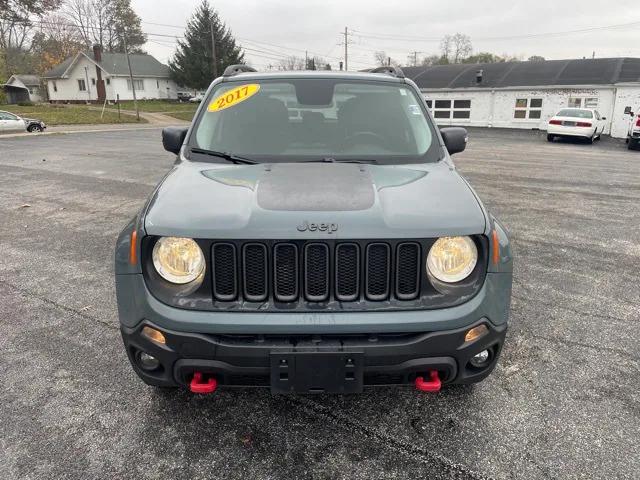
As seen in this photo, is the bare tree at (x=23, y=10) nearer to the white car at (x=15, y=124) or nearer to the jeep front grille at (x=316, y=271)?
the white car at (x=15, y=124)

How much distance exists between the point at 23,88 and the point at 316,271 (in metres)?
65.5

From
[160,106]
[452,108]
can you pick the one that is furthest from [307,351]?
[160,106]

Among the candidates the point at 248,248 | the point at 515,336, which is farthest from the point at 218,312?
the point at 515,336

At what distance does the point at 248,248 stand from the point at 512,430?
5.50 feet

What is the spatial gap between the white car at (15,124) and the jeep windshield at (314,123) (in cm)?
2861

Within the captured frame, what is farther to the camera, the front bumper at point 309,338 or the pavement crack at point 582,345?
the pavement crack at point 582,345

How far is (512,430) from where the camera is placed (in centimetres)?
252

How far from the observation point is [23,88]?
181ft

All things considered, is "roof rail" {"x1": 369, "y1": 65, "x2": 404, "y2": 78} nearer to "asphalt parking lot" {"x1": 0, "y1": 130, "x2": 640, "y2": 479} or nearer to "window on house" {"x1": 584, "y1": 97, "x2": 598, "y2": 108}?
"asphalt parking lot" {"x1": 0, "y1": 130, "x2": 640, "y2": 479}

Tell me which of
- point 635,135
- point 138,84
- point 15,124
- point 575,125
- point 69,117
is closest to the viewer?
point 635,135

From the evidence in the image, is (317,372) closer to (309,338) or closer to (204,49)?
(309,338)

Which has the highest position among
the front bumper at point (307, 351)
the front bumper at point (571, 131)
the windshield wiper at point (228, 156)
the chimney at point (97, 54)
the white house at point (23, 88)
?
the chimney at point (97, 54)

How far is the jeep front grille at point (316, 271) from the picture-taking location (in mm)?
2123

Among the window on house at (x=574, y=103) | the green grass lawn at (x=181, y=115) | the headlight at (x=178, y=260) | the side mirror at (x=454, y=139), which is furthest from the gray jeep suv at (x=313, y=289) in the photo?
the green grass lawn at (x=181, y=115)
